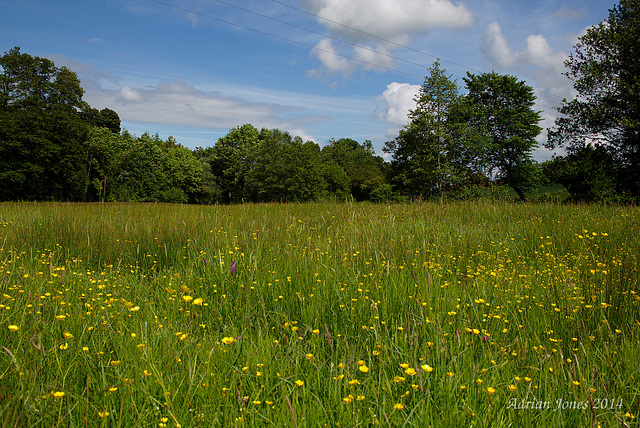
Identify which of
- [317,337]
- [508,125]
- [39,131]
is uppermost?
[508,125]

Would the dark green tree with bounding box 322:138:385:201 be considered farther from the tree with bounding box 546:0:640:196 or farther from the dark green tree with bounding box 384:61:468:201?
the tree with bounding box 546:0:640:196

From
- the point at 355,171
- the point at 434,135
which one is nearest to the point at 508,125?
the point at 434,135

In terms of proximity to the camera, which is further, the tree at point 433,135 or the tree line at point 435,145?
the tree at point 433,135

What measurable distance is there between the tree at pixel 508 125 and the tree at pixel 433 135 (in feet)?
9.89

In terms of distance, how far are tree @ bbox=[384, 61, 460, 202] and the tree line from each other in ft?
0.33

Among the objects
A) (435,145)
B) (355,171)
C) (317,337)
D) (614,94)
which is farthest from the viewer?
(355,171)

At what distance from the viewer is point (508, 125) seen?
35250 mm

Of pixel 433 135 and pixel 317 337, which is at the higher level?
pixel 433 135

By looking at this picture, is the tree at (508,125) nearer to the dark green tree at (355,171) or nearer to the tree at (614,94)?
the tree at (614,94)

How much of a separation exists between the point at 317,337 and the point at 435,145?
33.2m

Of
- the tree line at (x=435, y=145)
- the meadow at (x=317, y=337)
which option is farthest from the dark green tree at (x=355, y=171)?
the meadow at (x=317, y=337)

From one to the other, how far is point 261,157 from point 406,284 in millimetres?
53190

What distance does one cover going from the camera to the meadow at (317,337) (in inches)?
64.0

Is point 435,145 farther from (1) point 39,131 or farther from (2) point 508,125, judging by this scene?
(1) point 39,131
